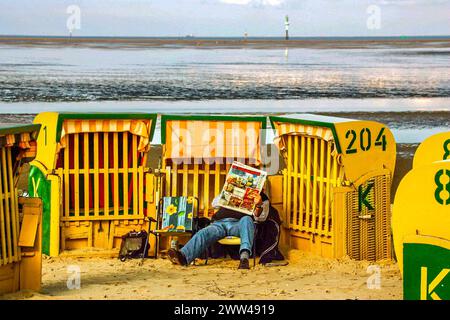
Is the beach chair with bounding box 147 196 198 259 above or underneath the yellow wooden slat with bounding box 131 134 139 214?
underneath

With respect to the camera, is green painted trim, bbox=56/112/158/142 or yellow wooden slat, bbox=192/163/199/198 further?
yellow wooden slat, bbox=192/163/199/198

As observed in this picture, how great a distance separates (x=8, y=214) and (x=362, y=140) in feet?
13.0

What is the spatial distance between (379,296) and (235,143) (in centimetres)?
314

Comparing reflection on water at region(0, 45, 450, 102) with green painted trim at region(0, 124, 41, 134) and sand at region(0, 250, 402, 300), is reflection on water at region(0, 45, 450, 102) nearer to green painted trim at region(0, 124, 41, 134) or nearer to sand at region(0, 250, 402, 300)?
sand at region(0, 250, 402, 300)

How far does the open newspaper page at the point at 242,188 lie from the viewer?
33.7ft

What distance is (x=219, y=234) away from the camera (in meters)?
10.0

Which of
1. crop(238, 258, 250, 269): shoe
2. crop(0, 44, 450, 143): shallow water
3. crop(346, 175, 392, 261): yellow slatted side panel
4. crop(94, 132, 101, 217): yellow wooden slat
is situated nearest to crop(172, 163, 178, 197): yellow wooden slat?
crop(94, 132, 101, 217): yellow wooden slat

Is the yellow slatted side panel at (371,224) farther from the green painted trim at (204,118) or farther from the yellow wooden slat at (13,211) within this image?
the yellow wooden slat at (13,211)

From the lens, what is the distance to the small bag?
33.8ft

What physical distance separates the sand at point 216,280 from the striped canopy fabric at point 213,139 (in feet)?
4.26

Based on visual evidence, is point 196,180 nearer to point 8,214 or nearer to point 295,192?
point 295,192

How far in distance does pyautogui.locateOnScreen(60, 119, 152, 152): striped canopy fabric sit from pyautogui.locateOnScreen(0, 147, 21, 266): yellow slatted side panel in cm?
221

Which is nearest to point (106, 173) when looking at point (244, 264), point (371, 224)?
point (244, 264)
